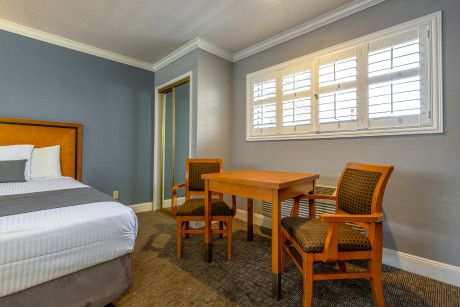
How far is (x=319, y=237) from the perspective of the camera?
1.28 m

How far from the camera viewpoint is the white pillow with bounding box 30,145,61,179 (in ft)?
8.09

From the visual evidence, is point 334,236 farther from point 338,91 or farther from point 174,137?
point 174,137

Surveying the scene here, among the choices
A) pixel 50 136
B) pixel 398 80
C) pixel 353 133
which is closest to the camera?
pixel 398 80

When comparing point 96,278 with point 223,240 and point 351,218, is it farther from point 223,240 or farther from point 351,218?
point 351,218

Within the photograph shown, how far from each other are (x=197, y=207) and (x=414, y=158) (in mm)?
2002

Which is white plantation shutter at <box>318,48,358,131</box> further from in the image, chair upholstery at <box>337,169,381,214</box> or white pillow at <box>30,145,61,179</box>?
white pillow at <box>30,145,61,179</box>

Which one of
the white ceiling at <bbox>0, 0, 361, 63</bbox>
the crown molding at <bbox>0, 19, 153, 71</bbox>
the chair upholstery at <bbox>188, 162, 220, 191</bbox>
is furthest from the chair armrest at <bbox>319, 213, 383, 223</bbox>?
the crown molding at <bbox>0, 19, 153, 71</bbox>

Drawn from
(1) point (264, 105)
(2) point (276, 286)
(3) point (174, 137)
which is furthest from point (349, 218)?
(3) point (174, 137)

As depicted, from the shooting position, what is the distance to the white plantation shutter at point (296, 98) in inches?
97.7

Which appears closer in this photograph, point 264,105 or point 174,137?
point 264,105

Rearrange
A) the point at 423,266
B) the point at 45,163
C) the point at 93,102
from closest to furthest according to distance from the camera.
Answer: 1. the point at 423,266
2. the point at 45,163
3. the point at 93,102

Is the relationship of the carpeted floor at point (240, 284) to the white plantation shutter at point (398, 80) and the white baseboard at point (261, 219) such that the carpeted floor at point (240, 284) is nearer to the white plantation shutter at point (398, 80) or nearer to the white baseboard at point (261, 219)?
the white baseboard at point (261, 219)

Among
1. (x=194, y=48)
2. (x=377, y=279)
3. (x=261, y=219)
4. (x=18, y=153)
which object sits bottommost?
(x=261, y=219)

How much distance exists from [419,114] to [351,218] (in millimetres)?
1311
